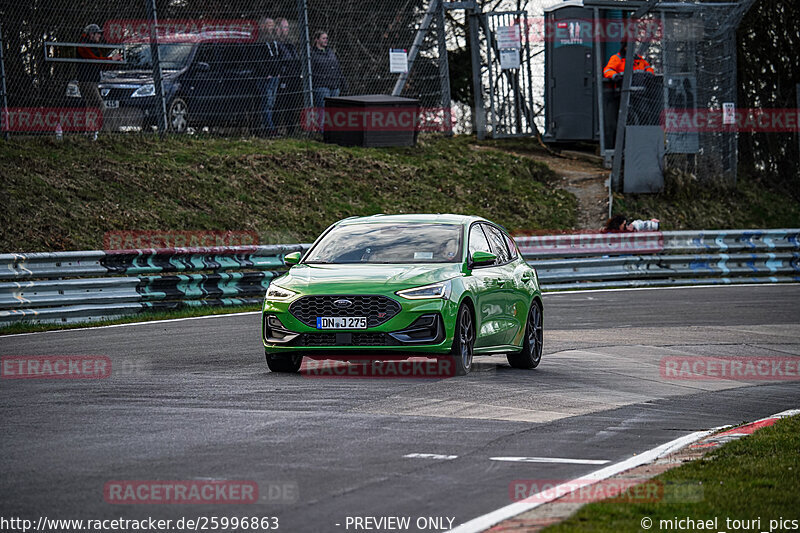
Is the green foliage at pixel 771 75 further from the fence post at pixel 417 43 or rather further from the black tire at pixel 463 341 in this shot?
the black tire at pixel 463 341

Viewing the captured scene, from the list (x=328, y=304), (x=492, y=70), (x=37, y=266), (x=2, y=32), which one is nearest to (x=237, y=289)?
(x=37, y=266)

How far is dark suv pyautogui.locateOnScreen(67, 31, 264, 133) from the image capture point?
25.9 m

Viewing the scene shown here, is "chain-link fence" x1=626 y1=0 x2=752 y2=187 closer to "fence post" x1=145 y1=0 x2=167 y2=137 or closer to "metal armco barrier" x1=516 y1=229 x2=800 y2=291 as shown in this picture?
"metal armco barrier" x1=516 y1=229 x2=800 y2=291

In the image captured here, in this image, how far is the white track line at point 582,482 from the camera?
5953 mm

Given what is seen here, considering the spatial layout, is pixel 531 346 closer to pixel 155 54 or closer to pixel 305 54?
pixel 155 54

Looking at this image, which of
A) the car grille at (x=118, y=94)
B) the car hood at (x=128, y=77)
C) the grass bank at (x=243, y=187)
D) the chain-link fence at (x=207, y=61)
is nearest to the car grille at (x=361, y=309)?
the grass bank at (x=243, y=187)

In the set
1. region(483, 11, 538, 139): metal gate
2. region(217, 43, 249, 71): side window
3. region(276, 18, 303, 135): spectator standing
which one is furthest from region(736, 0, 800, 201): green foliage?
region(217, 43, 249, 71): side window

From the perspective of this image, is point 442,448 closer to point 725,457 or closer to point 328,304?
point 725,457

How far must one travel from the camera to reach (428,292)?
11.7 meters

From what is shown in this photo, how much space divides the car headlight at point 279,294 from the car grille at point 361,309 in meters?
0.30

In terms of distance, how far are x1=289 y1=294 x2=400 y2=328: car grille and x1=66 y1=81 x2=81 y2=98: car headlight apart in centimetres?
1403

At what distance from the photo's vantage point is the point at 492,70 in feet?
110

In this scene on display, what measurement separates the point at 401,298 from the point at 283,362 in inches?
53.9

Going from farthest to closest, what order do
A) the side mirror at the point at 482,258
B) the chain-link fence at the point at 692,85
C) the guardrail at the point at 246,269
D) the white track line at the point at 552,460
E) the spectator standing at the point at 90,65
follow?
1. the chain-link fence at the point at 692,85
2. the spectator standing at the point at 90,65
3. the guardrail at the point at 246,269
4. the side mirror at the point at 482,258
5. the white track line at the point at 552,460
